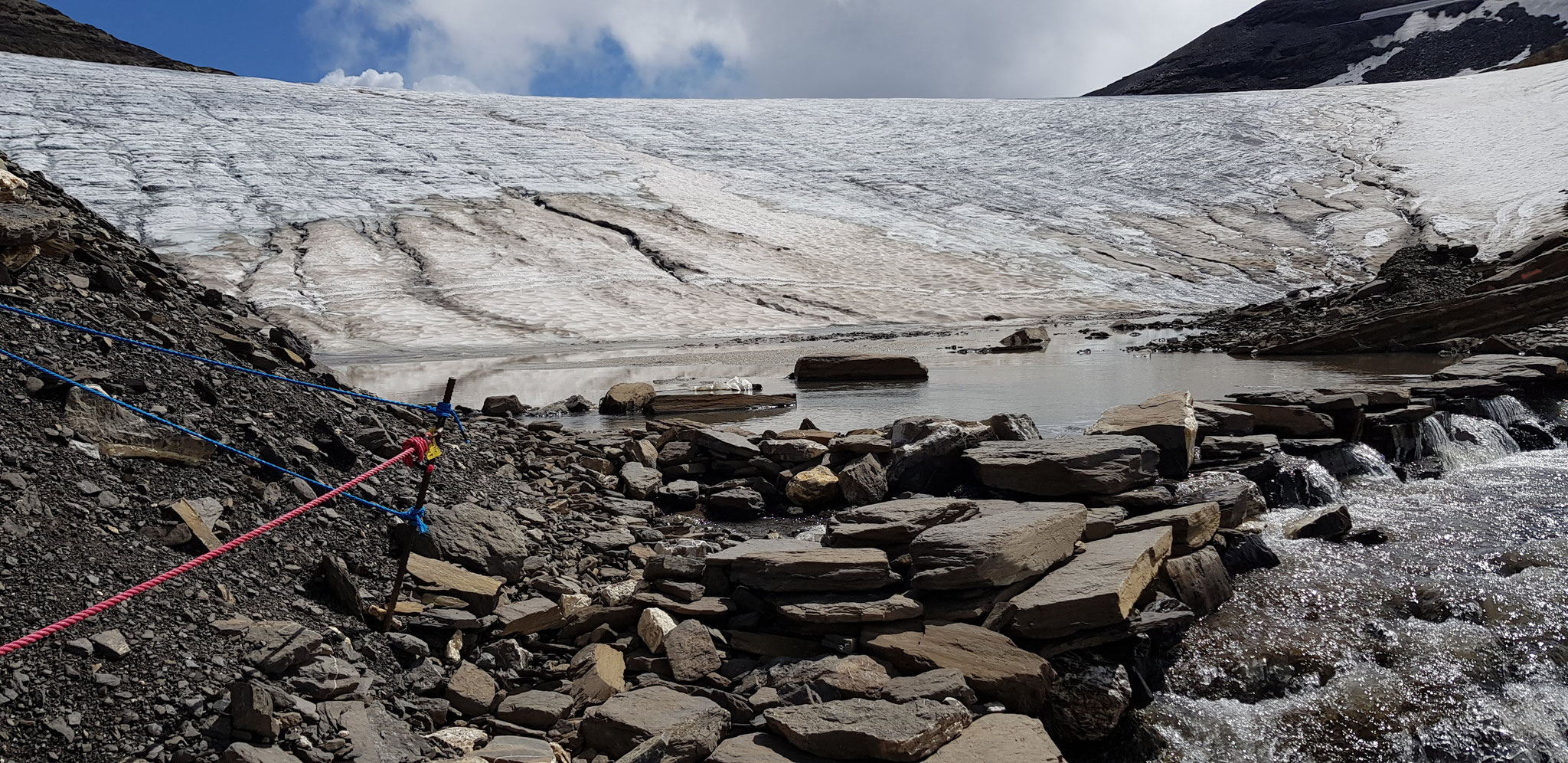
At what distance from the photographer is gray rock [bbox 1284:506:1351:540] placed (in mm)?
5332

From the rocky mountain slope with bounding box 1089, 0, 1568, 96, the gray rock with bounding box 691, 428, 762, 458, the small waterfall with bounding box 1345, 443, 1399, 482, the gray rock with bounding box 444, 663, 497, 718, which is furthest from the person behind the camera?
the rocky mountain slope with bounding box 1089, 0, 1568, 96

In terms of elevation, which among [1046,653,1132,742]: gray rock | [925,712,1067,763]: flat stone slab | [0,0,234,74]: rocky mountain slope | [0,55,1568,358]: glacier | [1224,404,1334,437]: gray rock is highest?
[0,0,234,74]: rocky mountain slope

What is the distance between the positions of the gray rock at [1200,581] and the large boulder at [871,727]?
67.3 inches

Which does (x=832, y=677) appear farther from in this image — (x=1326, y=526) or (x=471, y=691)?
(x=1326, y=526)

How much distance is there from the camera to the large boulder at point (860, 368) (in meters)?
11.3

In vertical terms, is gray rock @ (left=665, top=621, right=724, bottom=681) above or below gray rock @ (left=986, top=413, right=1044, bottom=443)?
below

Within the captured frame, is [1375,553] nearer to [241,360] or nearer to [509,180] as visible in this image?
[241,360]

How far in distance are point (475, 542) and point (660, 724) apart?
5.36ft

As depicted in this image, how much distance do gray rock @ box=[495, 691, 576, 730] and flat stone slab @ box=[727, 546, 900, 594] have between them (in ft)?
3.32

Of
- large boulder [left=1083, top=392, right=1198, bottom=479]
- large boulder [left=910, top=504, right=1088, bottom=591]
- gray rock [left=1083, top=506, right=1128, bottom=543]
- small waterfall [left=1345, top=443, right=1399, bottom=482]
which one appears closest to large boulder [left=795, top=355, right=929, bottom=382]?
large boulder [left=1083, top=392, right=1198, bottom=479]

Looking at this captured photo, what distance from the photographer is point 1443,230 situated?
75.8ft

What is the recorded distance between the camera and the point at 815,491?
20.7 ft

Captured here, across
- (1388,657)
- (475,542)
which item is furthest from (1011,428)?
(475,542)

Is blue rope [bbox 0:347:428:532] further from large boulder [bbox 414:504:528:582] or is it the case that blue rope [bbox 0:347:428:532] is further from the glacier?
the glacier
